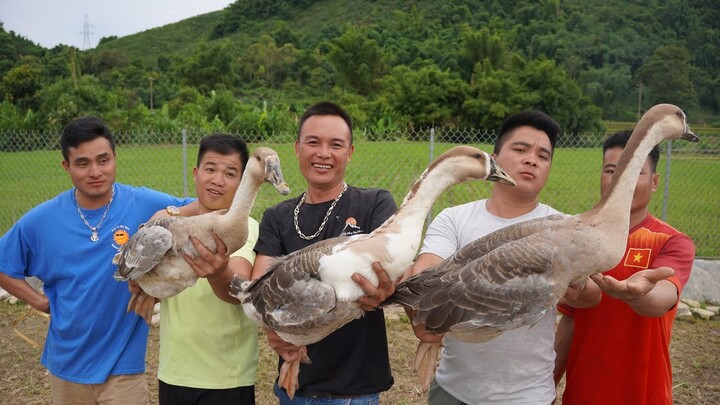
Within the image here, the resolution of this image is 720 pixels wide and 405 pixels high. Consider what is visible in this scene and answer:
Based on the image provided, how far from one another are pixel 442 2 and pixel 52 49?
187 feet

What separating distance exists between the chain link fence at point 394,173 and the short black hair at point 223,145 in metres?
7.59

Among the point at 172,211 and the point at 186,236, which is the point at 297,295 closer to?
the point at 186,236

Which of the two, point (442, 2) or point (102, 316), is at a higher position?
point (442, 2)

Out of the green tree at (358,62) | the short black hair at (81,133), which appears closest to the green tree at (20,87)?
the green tree at (358,62)

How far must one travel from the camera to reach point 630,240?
3078 millimetres

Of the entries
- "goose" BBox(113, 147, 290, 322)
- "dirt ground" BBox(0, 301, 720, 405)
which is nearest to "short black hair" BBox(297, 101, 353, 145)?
"goose" BBox(113, 147, 290, 322)

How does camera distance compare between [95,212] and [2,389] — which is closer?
[95,212]

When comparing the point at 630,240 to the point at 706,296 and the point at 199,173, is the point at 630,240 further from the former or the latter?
the point at 706,296

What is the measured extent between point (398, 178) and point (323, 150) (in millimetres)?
9534

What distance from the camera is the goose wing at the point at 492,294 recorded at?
2574mm

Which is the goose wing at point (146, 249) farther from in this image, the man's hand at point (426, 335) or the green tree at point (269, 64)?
the green tree at point (269, 64)

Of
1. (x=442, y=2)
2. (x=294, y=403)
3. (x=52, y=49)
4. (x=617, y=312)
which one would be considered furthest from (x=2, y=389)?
(x=442, y=2)

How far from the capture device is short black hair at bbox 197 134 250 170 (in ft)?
11.6

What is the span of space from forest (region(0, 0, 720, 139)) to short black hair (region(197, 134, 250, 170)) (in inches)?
754
